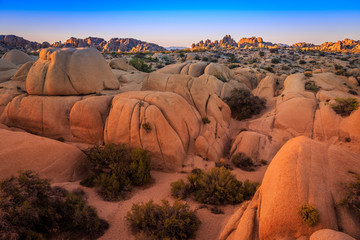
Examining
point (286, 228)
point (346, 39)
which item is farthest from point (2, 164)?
point (346, 39)

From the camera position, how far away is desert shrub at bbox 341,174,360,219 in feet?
15.7

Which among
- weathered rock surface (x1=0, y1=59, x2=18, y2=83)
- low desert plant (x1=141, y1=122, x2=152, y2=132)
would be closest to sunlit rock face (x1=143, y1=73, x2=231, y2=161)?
low desert plant (x1=141, y1=122, x2=152, y2=132)

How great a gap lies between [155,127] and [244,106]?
37.4 ft

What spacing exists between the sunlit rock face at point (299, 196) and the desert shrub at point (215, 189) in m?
2.66

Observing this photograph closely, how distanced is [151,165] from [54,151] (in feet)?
18.9

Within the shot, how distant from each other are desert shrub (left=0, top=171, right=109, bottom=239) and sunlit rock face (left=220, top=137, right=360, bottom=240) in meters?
5.15

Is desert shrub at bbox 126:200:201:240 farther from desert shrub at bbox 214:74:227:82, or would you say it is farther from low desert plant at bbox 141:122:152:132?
desert shrub at bbox 214:74:227:82

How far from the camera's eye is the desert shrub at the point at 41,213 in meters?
5.88

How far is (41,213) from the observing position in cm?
656

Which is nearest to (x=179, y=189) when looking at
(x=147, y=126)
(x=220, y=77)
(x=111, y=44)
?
(x=147, y=126)

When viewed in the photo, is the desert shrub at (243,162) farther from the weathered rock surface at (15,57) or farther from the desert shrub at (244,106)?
the weathered rock surface at (15,57)

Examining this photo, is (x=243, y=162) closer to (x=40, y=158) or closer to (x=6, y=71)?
(x=40, y=158)

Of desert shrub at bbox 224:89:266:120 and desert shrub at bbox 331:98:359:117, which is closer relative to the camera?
desert shrub at bbox 331:98:359:117

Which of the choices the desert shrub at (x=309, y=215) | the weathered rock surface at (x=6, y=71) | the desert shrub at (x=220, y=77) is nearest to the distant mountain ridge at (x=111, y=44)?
the weathered rock surface at (x=6, y=71)
